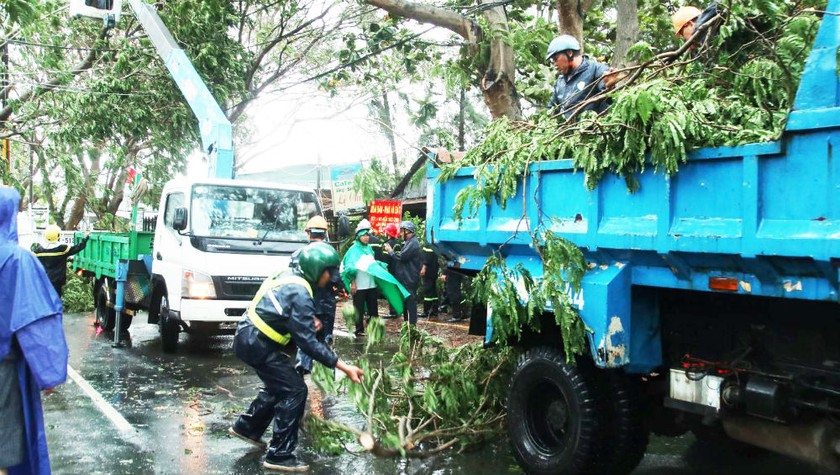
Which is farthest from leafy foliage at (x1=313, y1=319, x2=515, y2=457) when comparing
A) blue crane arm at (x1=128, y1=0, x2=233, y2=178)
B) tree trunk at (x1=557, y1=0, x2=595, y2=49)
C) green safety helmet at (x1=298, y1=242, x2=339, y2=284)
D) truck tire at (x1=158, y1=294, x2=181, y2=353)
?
blue crane arm at (x1=128, y1=0, x2=233, y2=178)

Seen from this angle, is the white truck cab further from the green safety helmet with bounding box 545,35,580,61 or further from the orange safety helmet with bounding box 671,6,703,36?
the orange safety helmet with bounding box 671,6,703,36

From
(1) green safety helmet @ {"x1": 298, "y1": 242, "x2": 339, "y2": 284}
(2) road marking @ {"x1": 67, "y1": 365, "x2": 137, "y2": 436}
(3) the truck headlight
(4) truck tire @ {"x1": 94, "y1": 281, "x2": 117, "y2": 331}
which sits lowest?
(2) road marking @ {"x1": 67, "y1": 365, "x2": 137, "y2": 436}

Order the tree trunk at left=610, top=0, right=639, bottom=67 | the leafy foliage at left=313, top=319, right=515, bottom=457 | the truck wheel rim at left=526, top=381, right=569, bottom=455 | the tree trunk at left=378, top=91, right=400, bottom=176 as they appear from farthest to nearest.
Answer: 1. the tree trunk at left=378, top=91, right=400, bottom=176
2. the tree trunk at left=610, top=0, right=639, bottom=67
3. the leafy foliage at left=313, top=319, right=515, bottom=457
4. the truck wheel rim at left=526, top=381, right=569, bottom=455

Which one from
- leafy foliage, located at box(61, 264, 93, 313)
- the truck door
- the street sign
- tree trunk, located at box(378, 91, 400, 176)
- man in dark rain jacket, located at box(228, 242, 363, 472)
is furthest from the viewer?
tree trunk, located at box(378, 91, 400, 176)

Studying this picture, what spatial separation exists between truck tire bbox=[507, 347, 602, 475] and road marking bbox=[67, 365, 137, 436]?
3146 millimetres

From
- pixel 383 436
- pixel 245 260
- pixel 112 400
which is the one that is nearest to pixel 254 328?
pixel 383 436

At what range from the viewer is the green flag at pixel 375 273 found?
781 centimetres

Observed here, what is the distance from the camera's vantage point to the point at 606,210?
14.3 feet

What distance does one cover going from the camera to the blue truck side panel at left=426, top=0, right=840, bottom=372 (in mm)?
3242

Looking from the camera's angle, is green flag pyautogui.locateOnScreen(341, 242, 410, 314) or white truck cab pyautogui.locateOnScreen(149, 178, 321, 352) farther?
white truck cab pyautogui.locateOnScreen(149, 178, 321, 352)

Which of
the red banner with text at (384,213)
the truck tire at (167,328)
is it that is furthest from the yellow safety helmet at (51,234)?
the red banner with text at (384,213)

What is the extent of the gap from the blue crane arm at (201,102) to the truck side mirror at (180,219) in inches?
62.1

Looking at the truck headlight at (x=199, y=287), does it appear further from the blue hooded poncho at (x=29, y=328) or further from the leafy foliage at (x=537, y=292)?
the blue hooded poncho at (x=29, y=328)

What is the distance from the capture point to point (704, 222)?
12.2 feet
